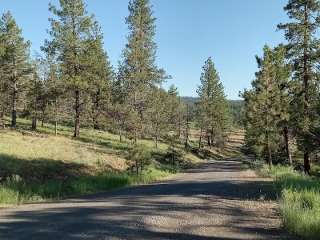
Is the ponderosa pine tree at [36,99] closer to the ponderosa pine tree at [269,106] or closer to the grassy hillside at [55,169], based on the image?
the grassy hillside at [55,169]

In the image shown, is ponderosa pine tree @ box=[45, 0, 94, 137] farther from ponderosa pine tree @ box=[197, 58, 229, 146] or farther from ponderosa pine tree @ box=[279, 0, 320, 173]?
ponderosa pine tree @ box=[197, 58, 229, 146]

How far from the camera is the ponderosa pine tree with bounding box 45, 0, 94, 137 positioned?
44625mm

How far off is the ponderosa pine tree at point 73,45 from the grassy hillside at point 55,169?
17.9 feet

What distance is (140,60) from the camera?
5106 cm

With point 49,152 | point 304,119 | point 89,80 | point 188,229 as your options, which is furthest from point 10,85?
point 188,229

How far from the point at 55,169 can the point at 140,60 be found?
25.0 m

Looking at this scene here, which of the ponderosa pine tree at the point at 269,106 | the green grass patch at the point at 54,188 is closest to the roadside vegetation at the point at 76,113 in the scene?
the green grass patch at the point at 54,188

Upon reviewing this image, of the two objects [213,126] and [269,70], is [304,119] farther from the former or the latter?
[213,126]

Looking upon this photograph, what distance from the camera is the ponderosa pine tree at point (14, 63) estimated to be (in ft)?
170

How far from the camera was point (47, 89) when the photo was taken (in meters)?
46.8

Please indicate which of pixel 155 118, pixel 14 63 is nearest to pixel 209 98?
pixel 155 118

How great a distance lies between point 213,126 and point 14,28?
139 feet

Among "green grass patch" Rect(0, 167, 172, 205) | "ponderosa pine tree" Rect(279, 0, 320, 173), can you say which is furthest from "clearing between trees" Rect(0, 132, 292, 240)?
"ponderosa pine tree" Rect(279, 0, 320, 173)

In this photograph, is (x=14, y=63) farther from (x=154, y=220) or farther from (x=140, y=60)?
(x=154, y=220)
